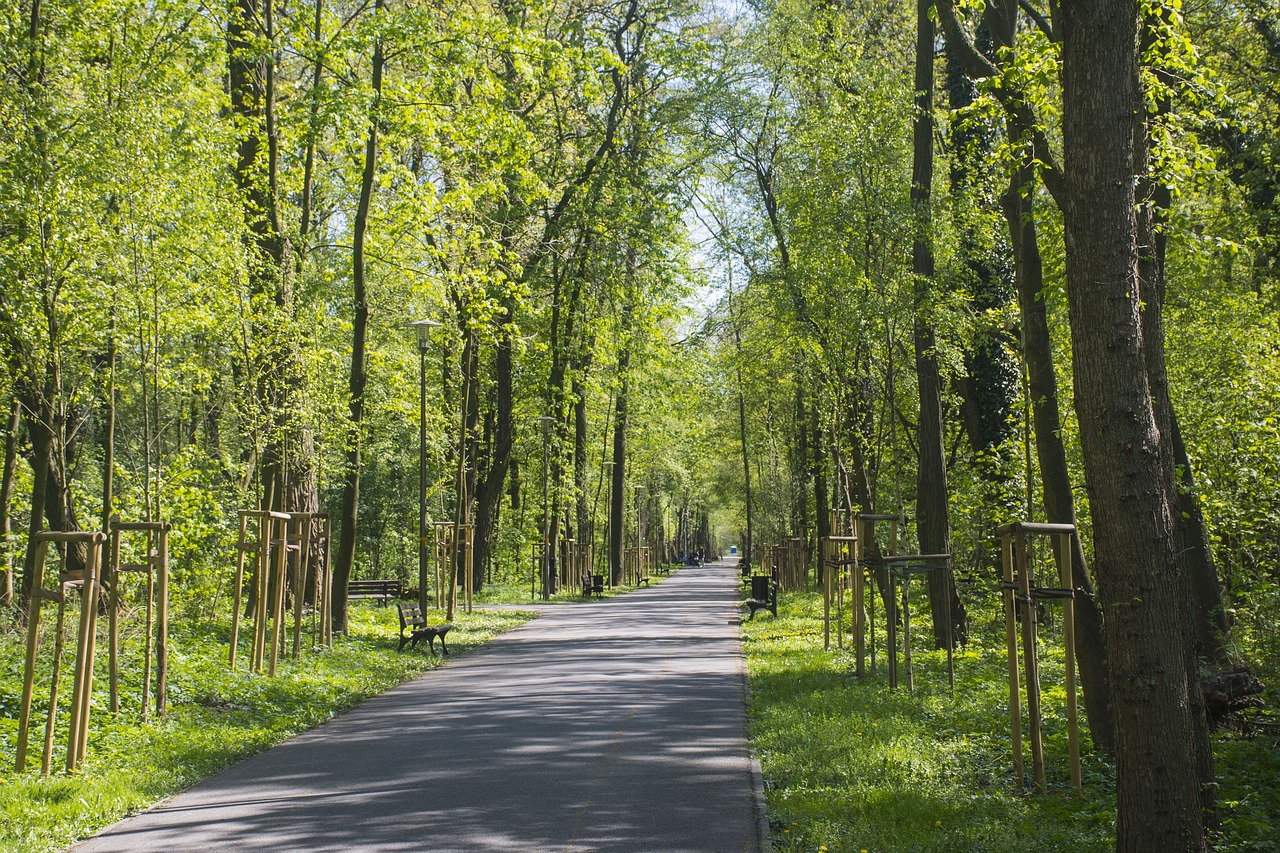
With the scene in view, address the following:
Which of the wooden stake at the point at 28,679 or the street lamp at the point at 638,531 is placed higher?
the street lamp at the point at 638,531

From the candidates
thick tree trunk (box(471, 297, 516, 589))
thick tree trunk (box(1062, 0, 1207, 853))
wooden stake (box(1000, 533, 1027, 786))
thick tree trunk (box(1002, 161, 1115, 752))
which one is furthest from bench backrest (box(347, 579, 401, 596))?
thick tree trunk (box(1062, 0, 1207, 853))

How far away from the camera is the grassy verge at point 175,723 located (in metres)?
7.56

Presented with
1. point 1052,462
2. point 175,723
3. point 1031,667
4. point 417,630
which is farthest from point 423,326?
point 1031,667

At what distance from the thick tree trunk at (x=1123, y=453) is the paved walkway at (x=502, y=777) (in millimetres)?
2474

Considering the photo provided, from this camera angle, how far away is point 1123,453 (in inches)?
215

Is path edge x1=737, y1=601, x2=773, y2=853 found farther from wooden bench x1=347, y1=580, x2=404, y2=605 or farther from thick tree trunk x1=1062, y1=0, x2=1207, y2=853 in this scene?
wooden bench x1=347, y1=580, x2=404, y2=605

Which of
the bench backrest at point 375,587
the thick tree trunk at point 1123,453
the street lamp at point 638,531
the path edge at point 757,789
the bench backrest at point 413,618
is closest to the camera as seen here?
the thick tree trunk at point 1123,453

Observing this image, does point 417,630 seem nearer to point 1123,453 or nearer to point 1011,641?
point 1011,641

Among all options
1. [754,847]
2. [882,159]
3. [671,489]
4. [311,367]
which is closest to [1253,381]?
[882,159]

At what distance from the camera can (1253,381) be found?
11602 millimetres

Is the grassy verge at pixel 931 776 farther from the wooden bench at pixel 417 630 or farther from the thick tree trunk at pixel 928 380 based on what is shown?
the wooden bench at pixel 417 630

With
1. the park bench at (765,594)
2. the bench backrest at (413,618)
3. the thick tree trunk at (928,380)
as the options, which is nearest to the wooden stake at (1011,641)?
the thick tree trunk at (928,380)

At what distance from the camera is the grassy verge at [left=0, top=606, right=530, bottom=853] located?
7562 mm

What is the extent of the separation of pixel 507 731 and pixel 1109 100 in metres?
7.95
